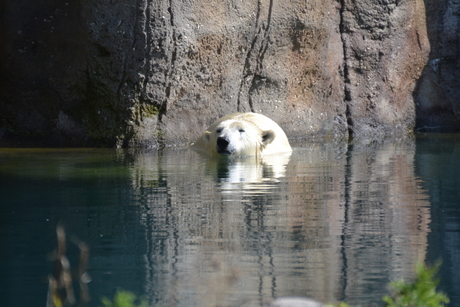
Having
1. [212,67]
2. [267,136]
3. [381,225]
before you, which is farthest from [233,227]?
[212,67]

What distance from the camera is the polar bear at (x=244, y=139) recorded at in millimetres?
7688

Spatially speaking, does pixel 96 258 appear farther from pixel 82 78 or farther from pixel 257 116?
pixel 82 78

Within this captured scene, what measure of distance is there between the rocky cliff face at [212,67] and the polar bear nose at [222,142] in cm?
153

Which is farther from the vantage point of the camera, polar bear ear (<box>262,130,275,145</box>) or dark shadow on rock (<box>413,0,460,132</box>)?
dark shadow on rock (<box>413,0,460,132</box>)

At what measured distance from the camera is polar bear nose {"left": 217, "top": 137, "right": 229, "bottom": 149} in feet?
25.0

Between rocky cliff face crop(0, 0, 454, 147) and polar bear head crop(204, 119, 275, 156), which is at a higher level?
rocky cliff face crop(0, 0, 454, 147)

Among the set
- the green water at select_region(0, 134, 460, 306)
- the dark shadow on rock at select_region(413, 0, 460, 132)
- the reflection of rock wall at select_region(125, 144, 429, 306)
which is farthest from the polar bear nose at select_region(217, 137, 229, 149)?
the dark shadow on rock at select_region(413, 0, 460, 132)

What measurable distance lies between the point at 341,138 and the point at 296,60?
1.33 m

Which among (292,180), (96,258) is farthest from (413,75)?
(96,258)

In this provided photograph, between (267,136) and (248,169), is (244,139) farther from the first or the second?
(248,169)

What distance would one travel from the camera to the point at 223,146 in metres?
7.67

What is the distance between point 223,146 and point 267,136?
57 centimetres

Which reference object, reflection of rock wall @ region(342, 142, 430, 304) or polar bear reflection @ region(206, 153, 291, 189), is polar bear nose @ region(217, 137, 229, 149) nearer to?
polar bear reflection @ region(206, 153, 291, 189)

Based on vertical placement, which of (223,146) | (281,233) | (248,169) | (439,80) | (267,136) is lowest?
(281,233)
